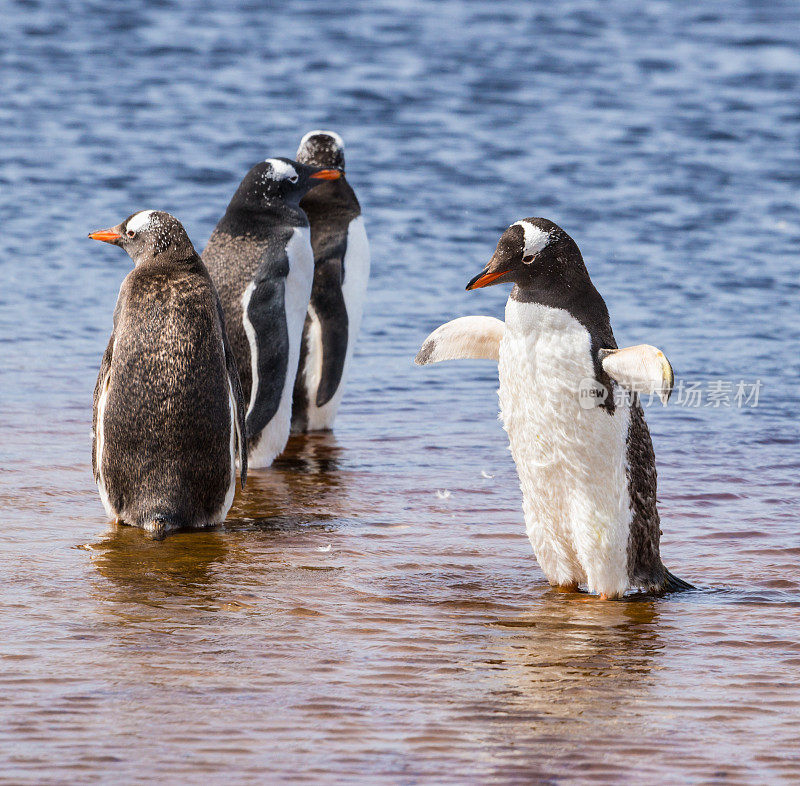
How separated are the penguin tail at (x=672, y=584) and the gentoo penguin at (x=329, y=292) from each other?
110 inches

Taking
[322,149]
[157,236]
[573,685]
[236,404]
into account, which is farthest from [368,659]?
[322,149]

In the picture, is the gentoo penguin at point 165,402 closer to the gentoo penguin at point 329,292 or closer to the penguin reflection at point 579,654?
the penguin reflection at point 579,654

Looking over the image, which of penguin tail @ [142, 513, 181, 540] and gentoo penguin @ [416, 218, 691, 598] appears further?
penguin tail @ [142, 513, 181, 540]

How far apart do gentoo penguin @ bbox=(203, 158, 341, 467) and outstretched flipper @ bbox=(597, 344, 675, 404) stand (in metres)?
2.45

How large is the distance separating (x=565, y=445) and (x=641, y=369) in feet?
1.40

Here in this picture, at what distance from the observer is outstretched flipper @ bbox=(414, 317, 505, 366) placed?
4.89 metres

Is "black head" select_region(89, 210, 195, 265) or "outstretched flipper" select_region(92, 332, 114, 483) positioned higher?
"black head" select_region(89, 210, 195, 265)

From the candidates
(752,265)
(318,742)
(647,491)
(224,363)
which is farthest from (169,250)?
(752,265)

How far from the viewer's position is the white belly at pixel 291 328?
6773mm

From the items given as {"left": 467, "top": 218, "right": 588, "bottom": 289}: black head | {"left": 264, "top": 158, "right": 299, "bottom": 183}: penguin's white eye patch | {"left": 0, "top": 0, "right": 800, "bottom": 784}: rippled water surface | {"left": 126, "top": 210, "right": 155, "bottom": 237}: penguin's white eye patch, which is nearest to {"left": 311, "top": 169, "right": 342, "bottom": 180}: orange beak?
{"left": 264, "top": 158, "right": 299, "bottom": 183}: penguin's white eye patch

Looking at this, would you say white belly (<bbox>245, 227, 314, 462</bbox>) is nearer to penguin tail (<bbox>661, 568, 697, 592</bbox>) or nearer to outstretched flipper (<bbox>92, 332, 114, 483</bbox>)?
outstretched flipper (<bbox>92, 332, 114, 483</bbox>)

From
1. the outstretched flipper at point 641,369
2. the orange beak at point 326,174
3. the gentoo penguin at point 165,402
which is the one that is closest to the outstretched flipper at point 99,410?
the gentoo penguin at point 165,402

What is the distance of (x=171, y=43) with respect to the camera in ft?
79.7

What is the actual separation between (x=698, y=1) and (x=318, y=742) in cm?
2848
